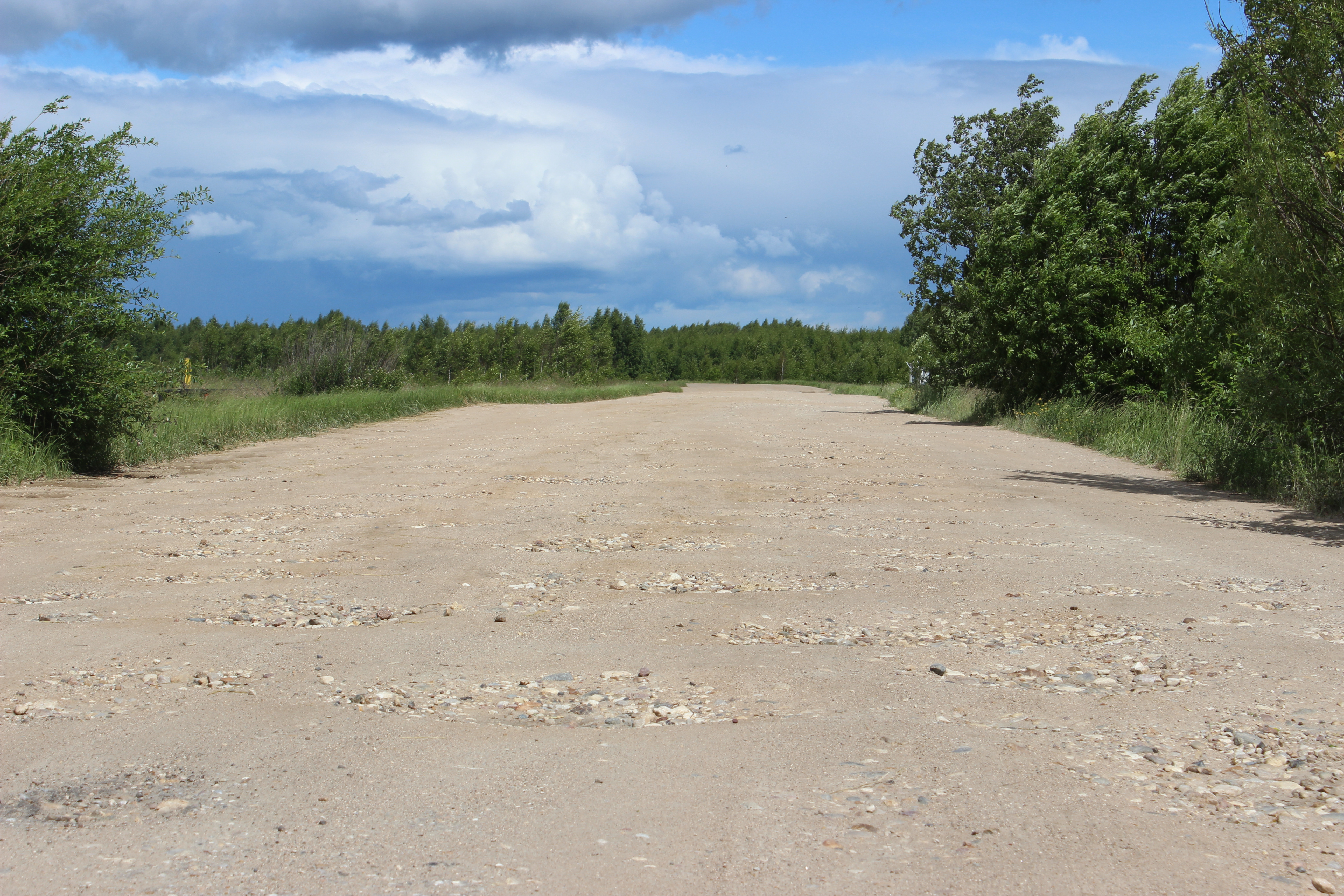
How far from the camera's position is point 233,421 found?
16.9 metres

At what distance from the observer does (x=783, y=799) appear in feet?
10.1

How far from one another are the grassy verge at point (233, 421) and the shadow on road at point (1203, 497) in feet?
38.8

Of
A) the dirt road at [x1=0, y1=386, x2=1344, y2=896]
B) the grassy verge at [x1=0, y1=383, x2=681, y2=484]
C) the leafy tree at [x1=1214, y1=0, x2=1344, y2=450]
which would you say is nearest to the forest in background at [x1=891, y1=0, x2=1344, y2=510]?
the leafy tree at [x1=1214, y1=0, x2=1344, y2=450]

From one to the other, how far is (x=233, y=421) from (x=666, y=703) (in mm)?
15097

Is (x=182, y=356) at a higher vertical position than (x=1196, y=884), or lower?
higher

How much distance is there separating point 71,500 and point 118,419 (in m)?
2.94

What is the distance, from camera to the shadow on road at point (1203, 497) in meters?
8.66

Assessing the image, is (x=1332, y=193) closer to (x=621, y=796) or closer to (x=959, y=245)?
(x=621, y=796)

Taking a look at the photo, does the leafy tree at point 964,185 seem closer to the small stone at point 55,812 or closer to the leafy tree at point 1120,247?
the leafy tree at point 1120,247

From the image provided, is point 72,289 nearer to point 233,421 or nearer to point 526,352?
point 233,421

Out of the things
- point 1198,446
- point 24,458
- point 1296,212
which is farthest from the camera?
point 1198,446

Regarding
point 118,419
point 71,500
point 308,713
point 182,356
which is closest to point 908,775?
point 308,713

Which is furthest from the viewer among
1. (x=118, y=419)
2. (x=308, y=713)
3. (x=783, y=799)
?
(x=118, y=419)

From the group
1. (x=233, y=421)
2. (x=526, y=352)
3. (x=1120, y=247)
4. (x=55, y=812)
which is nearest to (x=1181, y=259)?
(x=1120, y=247)
